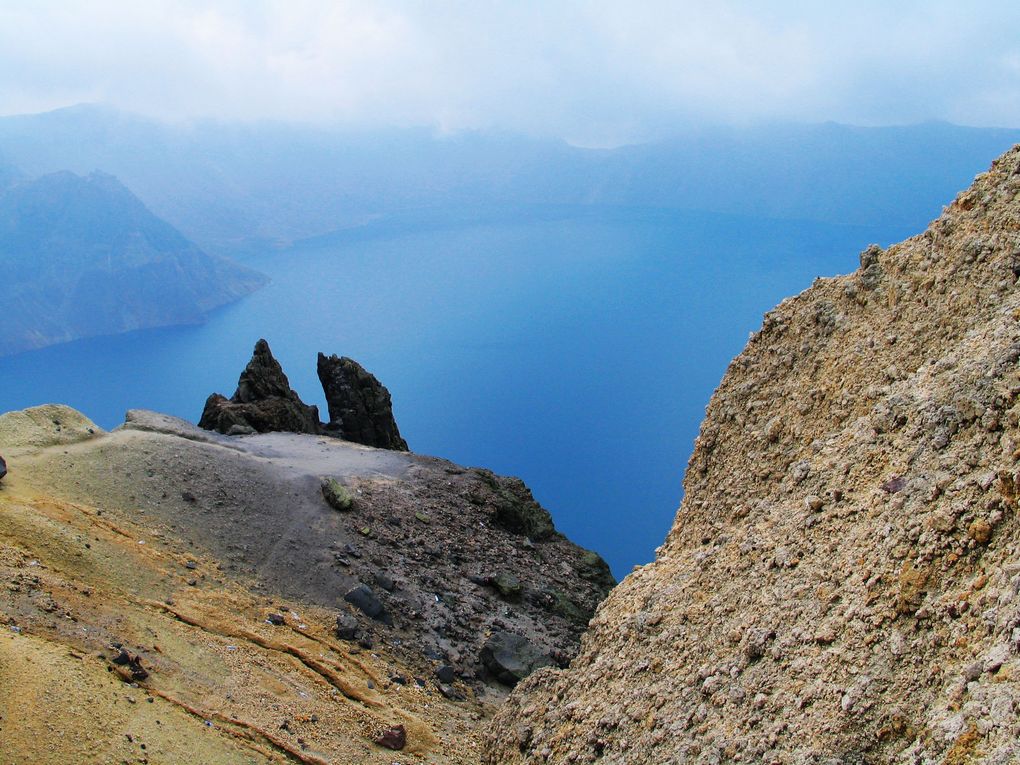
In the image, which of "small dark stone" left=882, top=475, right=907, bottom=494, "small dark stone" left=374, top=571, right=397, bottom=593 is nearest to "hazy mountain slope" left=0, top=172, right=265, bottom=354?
"small dark stone" left=374, top=571, right=397, bottom=593

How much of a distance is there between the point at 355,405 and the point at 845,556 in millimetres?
30658

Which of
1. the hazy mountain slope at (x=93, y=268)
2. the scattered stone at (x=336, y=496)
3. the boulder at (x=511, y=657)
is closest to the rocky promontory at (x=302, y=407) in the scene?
the scattered stone at (x=336, y=496)

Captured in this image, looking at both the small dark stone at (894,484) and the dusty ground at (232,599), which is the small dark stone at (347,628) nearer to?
the dusty ground at (232,599)

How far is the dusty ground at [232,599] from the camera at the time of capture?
12.4m

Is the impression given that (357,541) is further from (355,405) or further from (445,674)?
(355,405)

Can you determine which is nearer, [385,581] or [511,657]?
[511,657]

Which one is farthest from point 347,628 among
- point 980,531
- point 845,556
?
point 980,531

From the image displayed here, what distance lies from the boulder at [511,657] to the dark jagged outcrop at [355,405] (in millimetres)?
18424

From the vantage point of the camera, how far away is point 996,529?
28.2 feet

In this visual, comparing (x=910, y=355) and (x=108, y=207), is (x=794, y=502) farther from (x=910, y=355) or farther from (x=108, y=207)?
(x=108, y=207)

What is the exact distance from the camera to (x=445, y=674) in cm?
1952

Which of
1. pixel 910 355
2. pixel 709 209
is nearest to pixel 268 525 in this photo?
pixel 910 355

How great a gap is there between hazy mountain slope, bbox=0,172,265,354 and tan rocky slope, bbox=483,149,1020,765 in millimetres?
117616

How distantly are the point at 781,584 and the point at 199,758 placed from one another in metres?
8.71
